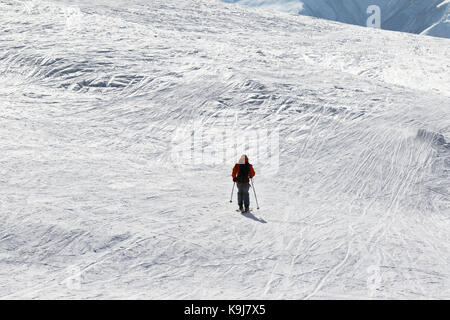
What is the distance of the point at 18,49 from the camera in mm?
25547

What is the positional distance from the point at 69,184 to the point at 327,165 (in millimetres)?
8032

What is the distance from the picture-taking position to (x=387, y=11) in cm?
13075

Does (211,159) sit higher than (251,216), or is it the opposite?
Answer: (211,159)

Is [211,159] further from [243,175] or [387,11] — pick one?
[387,11]

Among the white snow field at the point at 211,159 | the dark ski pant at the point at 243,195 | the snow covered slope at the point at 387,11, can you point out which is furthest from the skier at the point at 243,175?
the snow covered slope at the point at 387,11

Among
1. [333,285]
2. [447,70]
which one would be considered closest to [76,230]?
[333,285]

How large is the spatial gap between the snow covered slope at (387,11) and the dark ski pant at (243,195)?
3894 inches

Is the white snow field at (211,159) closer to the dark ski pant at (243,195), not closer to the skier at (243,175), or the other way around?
the dark ski pant at (243,195)

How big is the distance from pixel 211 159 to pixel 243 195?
4.71 m

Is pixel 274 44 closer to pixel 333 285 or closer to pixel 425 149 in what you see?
pixel 425 149

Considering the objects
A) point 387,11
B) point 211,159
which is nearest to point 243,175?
point 211,159

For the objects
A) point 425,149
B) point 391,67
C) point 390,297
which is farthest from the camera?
point 391,67

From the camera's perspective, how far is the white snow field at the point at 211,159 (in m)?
10.1

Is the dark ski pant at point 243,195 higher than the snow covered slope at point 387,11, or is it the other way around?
the snow covered slope at point 387,11
